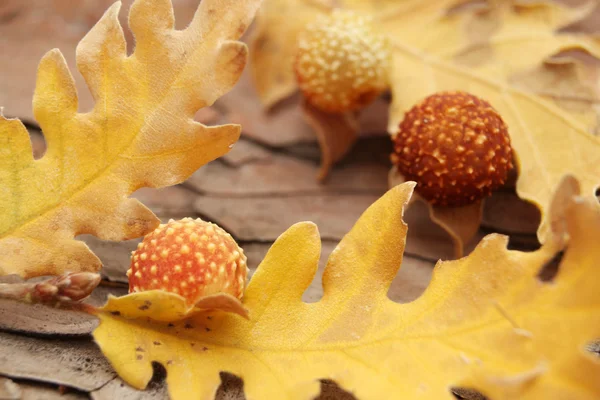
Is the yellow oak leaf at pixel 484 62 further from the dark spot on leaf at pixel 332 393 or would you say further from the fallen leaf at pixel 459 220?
the dark spot on leaf at pixel 332 393

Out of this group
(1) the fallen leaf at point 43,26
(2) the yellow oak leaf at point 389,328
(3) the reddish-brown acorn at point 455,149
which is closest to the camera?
(2) the yellow oak leaf at point 389,328

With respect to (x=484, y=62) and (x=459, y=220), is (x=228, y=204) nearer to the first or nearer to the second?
(x=459, y=220)

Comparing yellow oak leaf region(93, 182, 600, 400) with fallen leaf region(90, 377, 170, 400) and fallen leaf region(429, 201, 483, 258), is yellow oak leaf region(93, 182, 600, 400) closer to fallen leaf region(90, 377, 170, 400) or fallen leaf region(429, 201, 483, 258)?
fallen leaf region(90, 377, 170, 400)

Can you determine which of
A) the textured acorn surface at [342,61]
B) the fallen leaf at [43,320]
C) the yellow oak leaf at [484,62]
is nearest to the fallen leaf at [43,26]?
the yellow oak leaf at [484,62]

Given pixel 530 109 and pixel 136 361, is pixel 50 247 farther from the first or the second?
pixel 530 109

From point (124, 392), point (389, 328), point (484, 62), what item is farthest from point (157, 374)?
point (484, 62)

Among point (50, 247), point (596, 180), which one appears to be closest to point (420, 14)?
point (596, 180)

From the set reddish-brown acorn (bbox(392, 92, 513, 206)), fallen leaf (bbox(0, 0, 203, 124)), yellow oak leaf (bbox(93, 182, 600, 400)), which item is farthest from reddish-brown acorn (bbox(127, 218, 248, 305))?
fallen leaf (bbox(0, 0, 203, 124))

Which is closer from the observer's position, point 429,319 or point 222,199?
point 429,319
